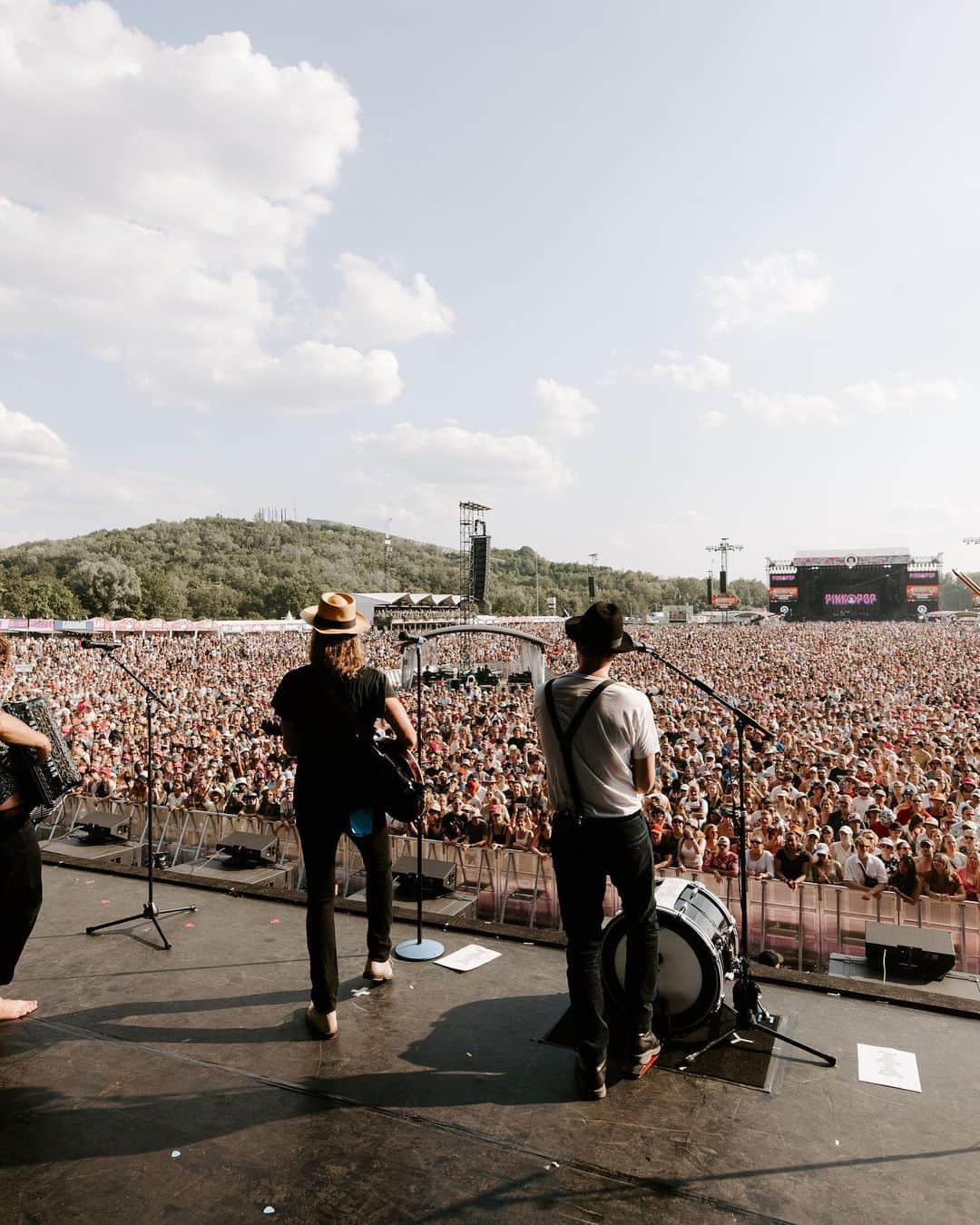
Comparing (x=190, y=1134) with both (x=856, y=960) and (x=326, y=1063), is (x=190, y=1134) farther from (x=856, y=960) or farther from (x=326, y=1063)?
(x=856, y=960)

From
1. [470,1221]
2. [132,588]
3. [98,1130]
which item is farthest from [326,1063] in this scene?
[132,588]

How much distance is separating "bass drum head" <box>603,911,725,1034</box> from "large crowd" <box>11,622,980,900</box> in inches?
65.6

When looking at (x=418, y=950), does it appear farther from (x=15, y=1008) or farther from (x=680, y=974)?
(x=15, y=1008)

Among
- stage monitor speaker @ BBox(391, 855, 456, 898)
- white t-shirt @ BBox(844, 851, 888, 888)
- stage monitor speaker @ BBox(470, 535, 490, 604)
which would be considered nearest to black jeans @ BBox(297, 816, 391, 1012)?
stage monitor speaker @ BBox(391, 855, 456, 898)

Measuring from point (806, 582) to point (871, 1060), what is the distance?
76.8 meters

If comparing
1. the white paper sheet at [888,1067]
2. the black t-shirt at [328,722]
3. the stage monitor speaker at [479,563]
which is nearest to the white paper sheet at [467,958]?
the black t-shirt at [328,722]

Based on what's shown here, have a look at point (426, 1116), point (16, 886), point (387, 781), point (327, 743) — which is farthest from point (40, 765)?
point (426, 1116)

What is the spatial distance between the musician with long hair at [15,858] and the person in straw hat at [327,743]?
0.93m

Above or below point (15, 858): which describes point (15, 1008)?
below

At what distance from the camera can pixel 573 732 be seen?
8.94 ft

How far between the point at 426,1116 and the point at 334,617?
173cm

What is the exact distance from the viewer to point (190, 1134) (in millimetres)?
2455

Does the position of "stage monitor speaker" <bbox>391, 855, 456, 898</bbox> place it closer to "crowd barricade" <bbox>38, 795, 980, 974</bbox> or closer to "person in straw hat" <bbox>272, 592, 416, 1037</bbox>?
"crowd barricade" <bbox>38, 795, 980, 974</bbox>

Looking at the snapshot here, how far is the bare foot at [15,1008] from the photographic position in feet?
10.3
